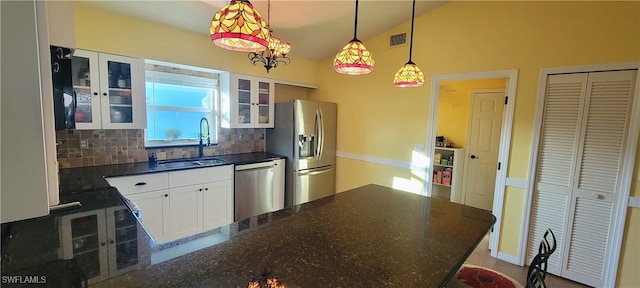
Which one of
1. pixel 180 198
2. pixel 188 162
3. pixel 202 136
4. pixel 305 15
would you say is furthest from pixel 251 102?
pixel 180 198

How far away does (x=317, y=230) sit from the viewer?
1336 millimetres

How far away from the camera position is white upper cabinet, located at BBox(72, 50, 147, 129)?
2.43 m

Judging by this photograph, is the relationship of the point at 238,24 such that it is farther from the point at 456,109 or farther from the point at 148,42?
the point at 456,109

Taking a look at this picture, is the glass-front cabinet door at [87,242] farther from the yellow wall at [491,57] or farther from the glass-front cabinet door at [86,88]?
the yellow wall at [491,57]

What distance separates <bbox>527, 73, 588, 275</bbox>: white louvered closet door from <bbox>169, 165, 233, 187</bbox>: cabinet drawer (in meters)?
3.33

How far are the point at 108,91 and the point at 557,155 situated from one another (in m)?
4.37

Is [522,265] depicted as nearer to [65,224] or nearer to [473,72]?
[473,72]

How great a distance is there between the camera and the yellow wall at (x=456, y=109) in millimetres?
4449

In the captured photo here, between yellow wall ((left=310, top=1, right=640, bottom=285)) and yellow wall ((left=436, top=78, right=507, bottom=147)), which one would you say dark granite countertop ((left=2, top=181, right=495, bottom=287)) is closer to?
yellow wall ((left=310, top=1, right=640, bottom=285))

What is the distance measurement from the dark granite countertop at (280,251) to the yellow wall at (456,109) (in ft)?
10.9

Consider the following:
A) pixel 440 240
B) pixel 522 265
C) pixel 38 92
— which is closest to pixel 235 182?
pixel 440 240

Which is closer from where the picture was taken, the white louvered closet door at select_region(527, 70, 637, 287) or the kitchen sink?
the white louvered closet door at select_region(527, 70, 637, 287)

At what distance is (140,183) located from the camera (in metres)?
2.53

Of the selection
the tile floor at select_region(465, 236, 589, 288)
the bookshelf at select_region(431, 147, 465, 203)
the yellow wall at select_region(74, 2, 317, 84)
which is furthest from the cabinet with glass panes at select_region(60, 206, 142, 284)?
the bookshelf at select_region(431, 147, 465, 203)
